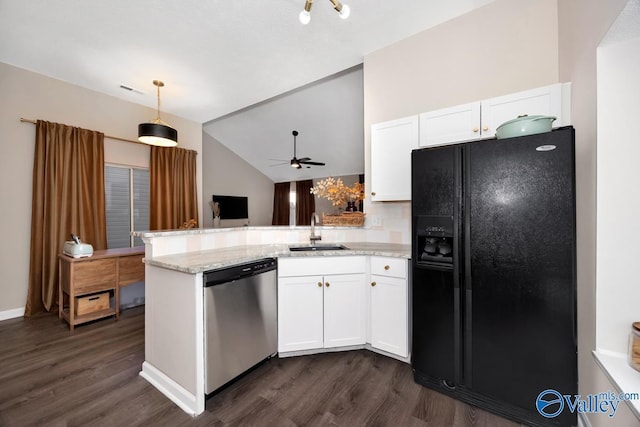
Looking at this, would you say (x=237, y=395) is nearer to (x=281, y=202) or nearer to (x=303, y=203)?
(x=281, y=202)

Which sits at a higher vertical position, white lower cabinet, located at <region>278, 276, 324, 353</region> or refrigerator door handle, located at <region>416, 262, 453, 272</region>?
refrigerator door handle, located at <region>416, 262, 453, 272</region>

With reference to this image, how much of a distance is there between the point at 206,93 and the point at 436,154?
3476 mm

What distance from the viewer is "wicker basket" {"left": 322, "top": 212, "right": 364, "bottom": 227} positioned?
271 cm

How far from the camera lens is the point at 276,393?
68.0 inches

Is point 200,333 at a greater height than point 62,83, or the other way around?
point 62,83

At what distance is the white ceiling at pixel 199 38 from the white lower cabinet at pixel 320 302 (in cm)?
216

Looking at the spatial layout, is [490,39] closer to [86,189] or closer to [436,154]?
[436,154]

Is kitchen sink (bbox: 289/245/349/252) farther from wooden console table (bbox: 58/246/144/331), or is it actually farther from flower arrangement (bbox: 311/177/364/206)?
wooden console table (bbox: 58/246/144/331)

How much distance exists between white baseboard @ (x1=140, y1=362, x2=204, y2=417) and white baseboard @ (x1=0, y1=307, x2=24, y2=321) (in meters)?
2.46

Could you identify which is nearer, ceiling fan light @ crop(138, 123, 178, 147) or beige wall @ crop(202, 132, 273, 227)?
ceiling fan light @ crop(138, 123, 178, 147)

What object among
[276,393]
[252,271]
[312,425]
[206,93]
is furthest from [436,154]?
[206,93]

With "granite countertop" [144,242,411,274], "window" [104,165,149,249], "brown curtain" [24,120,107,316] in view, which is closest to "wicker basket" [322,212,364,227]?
"granite countertop" [144,242,411,274]

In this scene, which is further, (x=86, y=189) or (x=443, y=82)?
(x=86, y=189)

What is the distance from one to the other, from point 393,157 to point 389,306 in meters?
1.29
